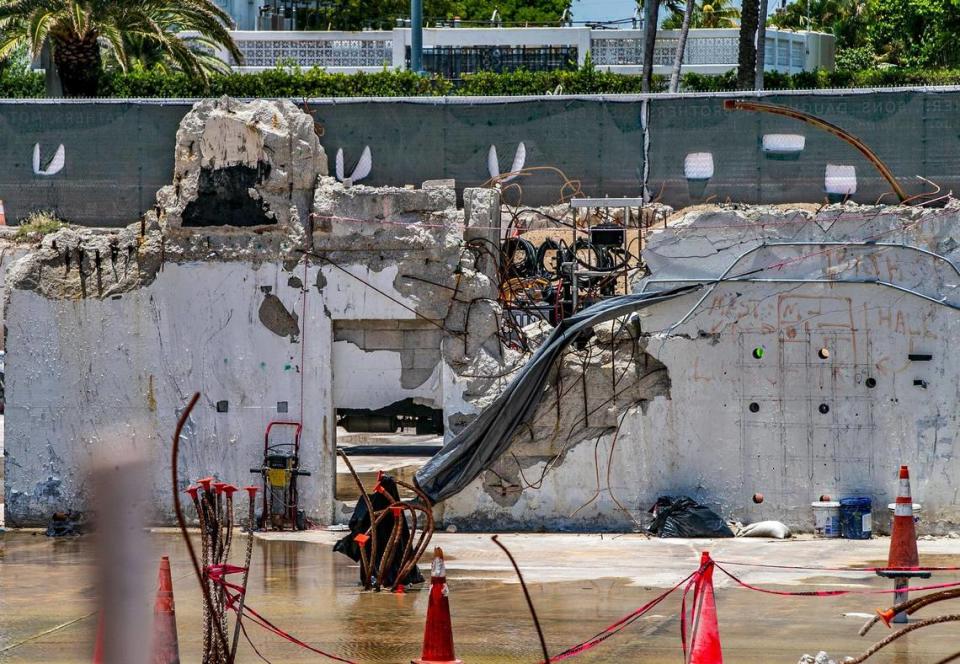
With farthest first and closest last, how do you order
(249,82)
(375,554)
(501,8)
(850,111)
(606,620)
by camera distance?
(501,8) < (249,82) < (850,111) < (375,554) < (606,620)

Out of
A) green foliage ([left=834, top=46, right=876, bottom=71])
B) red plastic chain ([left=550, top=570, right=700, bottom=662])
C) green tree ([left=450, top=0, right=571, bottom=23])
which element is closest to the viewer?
red plastic chain ([left=550, top=570, right=700, bottom=662])

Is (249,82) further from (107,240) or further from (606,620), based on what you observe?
(606,620)

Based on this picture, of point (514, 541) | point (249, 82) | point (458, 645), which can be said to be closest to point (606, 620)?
point (458, 645)

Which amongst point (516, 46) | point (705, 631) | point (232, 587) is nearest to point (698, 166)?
point (705, 631)

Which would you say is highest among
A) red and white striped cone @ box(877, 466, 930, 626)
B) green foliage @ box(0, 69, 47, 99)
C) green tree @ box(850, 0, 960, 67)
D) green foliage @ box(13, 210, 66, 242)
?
green tree @ box(850, 0, 960, 67)

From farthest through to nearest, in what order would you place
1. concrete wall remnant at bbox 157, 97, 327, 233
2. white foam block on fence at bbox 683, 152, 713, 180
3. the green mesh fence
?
white foam block on fence at bbox 683, 152, 713, 180
the green mesh fence
concrete wall remnant at bbox 157, 97, 327, 233

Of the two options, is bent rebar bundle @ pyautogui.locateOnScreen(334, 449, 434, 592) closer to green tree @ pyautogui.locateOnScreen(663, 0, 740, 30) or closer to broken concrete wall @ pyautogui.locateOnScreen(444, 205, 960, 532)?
broken concrete wall @ pyautogui.locateOnScreen(444, 205, 960, 532)

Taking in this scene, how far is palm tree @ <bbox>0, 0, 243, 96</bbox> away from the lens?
91.2 feet

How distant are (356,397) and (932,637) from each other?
7069mm

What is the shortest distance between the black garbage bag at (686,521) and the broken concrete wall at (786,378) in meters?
0.20

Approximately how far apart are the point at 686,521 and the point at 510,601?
3.47 metres

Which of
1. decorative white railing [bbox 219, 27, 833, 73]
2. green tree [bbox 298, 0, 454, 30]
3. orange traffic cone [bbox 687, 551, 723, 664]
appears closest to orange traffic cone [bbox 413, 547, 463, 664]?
orange traffic cone [bbox 687, 551, 723, 664]

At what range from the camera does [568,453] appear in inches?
578

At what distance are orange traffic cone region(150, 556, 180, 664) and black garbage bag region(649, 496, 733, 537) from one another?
6953 millimetres
